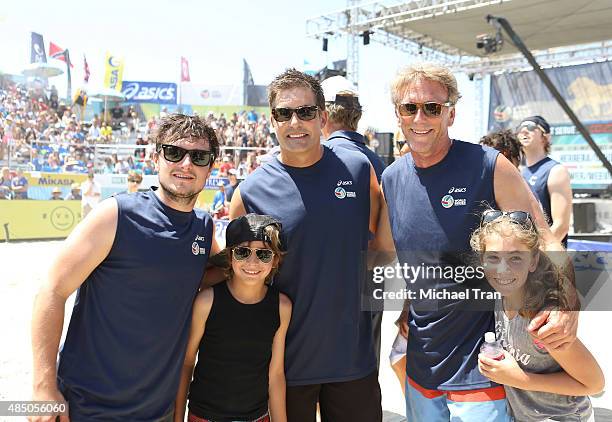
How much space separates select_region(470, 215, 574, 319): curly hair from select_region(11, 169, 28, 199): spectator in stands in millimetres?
16379

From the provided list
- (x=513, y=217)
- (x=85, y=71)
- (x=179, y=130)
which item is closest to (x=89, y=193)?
(x=179, y=130)

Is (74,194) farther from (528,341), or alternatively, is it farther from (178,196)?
(528,341)

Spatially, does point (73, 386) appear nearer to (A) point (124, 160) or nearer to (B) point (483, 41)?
(B) point (483, 41)

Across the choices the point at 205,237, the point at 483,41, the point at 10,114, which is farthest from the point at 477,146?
the point at 10,114

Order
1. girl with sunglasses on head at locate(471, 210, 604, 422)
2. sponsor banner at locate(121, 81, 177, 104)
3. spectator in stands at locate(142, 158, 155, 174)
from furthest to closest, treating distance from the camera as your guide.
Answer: sponsor banner at locate(121, 81, 177, 104), spectator in stands at locate(142, 158, 155, 174), girl with sunglasses on head at locate(471, 210, 604, 422)

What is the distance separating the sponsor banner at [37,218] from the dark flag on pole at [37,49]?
18.7m

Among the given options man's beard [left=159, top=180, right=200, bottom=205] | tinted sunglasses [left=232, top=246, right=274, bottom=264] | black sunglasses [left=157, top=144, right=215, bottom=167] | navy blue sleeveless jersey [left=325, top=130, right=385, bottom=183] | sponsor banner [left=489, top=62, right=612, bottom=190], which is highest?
sponsor banner [left=489, top=62, right=612, bottom=190]

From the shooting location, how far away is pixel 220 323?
2.27m

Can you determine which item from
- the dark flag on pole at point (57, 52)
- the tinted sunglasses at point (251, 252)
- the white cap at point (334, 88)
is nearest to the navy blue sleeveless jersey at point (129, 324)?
the tinted sunglasses at point (251, 252)

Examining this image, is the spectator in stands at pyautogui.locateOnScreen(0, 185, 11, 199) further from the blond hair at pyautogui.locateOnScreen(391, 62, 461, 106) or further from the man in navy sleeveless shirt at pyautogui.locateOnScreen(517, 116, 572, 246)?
the blond hair at pyautogui.locateOnScreen(391, 62, 461, 106)

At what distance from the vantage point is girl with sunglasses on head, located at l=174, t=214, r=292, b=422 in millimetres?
2256

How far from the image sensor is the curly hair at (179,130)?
7.50ft

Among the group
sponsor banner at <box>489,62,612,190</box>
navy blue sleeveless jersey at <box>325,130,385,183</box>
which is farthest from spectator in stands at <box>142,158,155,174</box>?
navy blue sleeveless jersey at <box>325,130,385,183</box>

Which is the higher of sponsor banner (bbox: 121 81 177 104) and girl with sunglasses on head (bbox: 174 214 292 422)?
sponsor banner (bbox: 121 81 177 104)
